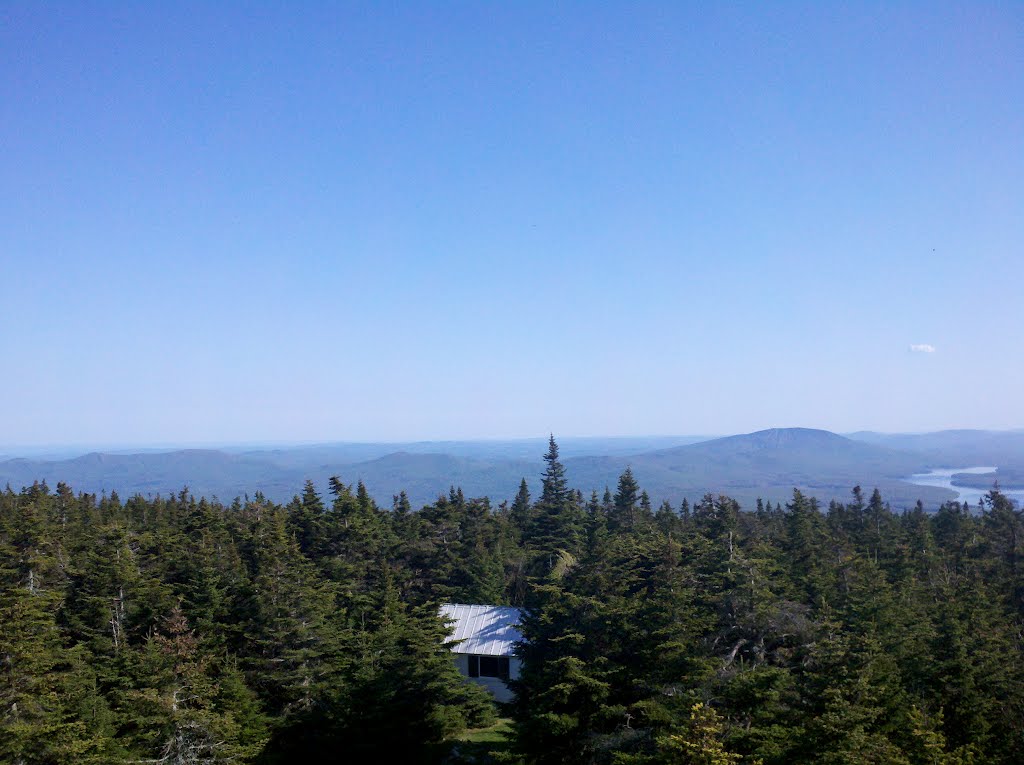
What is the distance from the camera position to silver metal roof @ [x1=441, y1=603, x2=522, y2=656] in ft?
89.1

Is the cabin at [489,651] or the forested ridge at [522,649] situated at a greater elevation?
the forested ridge at [522,649]

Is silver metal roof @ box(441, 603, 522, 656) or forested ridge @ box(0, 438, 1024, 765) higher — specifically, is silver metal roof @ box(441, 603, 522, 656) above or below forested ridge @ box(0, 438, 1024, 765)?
below

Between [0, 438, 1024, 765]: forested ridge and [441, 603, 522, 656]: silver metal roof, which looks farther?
[441, 603, 522, 656]: silver metal roof

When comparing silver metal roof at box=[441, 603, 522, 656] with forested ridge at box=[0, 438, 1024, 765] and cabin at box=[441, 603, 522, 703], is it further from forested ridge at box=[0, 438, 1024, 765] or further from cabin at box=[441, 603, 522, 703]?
forested ridge at box=[0, 438, 1024, 765]

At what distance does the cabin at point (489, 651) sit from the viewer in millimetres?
27122

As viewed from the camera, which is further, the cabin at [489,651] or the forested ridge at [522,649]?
the cabin at [489,651]

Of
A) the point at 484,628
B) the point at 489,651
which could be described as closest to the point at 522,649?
the point at 489,651

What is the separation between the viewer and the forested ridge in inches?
557

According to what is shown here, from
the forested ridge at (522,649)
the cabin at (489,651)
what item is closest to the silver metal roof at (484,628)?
the cabin at (489,651)

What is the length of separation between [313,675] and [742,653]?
48.1 ft

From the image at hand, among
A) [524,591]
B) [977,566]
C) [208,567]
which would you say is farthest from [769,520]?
[208,567]

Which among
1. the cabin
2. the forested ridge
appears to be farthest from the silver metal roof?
→ the forested ridge

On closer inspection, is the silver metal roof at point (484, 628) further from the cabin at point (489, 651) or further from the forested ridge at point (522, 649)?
the forested ridge at point (522, 649)

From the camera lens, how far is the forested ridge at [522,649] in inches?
557
